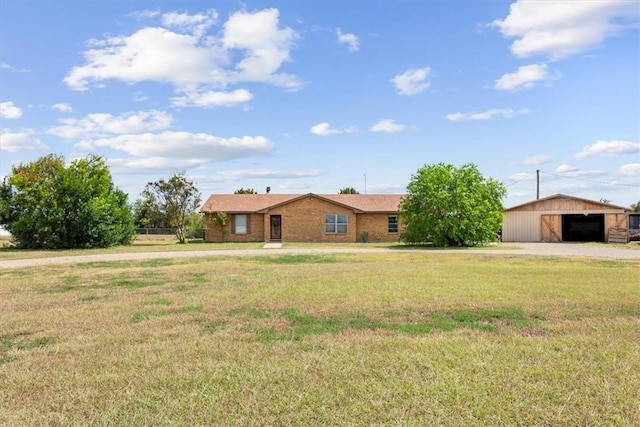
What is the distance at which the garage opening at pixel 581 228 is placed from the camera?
116ft

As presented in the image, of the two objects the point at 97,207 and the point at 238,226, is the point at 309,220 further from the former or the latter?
the point at 97,207

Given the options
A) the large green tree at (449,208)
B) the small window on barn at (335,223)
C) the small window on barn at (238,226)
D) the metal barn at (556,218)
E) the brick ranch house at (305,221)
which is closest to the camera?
the large green tree at (449,208)

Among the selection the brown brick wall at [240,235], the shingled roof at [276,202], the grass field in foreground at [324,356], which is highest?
the shingled roof at [276,202]

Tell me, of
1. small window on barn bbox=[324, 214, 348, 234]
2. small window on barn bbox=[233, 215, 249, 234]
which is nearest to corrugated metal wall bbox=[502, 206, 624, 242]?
small window on barn bbox=[324, 214, 348, 234]

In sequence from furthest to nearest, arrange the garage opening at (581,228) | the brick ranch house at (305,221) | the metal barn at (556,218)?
the garage opening at (581,228) < the brick ranch house at (305,221) < the metal barn at (556,218)

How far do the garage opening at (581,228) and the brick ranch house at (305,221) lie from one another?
13277mm

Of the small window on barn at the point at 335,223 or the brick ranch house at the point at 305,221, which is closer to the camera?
the brick ranch house at the point at 305,221

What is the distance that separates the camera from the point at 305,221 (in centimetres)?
3362

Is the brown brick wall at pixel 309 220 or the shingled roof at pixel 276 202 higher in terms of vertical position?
the shingled roof at pixel 276 202

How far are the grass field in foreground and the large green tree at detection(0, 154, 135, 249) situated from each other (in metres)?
19.3

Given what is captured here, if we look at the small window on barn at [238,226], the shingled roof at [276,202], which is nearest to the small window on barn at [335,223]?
the shingled roof at [276,202]

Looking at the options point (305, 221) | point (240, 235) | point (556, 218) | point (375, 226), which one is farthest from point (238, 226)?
point (556, 218)

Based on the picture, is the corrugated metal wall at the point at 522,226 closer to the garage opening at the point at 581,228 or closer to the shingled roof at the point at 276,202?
the garage opening at the point at 581,228

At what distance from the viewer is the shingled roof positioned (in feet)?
111
